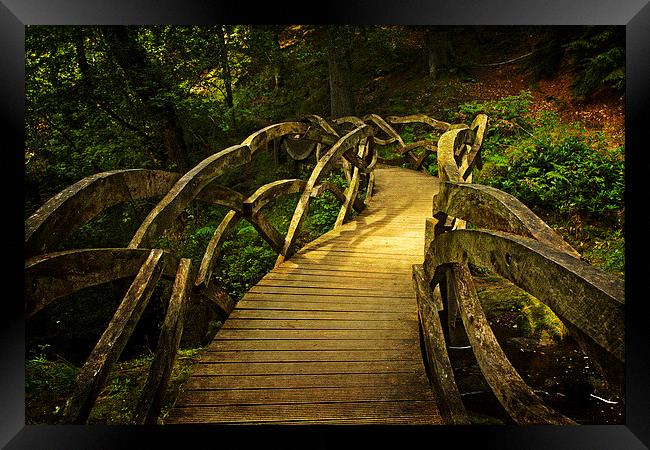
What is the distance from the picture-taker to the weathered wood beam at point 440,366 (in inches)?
69.8

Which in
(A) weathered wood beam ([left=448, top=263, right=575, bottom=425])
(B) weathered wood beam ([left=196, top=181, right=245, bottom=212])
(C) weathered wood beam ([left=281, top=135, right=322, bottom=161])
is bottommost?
(A) weathered wood beam ([left=448, top=263, right=575, bottom=425])

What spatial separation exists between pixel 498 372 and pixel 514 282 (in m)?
0.49

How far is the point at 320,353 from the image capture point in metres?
2.42

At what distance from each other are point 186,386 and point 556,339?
3476mm

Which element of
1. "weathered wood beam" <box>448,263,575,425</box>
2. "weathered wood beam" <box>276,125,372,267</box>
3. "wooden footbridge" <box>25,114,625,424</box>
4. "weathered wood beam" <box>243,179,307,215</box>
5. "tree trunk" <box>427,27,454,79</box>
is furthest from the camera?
"tree trunk" <box>427,27,454,79</box>

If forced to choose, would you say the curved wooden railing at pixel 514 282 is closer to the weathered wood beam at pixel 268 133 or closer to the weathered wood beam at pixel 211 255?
the weathered wood beam at pixel 211 255

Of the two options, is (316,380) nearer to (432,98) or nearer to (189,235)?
(189,235)

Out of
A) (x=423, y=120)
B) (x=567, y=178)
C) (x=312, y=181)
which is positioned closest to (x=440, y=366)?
(x=312, y=181)

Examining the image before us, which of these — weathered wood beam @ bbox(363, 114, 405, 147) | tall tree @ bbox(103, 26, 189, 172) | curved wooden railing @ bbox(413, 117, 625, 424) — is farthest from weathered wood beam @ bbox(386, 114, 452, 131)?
curved wooden railing @ bbox(413, 117, 625, 424)

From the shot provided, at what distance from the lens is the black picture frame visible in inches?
69.8

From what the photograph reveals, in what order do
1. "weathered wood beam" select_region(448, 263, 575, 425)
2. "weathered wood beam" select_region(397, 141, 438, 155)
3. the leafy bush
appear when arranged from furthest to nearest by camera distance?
"weathered wood beam" select_region(397, 141, 438, 155), the leafy bush, "weathered wood beam" select_region(448, 263, 575, 425)

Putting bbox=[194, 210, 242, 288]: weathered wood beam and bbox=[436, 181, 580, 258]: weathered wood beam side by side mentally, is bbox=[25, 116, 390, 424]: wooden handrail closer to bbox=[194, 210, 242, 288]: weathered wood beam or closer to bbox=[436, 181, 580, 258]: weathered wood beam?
bbox=[194, 210, 242, 288]: weathered wood beam

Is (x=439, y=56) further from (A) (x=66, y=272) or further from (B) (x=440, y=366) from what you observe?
(A) (x=66, y=272)

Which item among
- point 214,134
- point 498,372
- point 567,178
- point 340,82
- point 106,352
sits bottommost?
point 498,372
